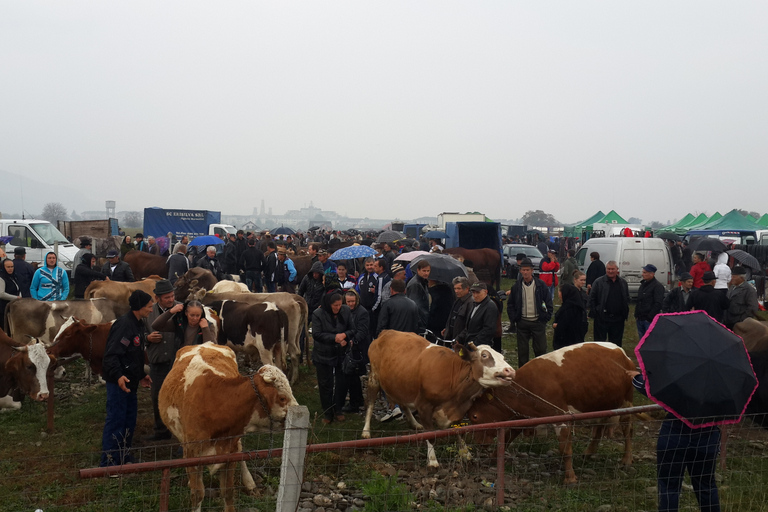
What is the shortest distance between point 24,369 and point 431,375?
5.02 meters

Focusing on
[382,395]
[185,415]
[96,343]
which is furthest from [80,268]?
[185,415]

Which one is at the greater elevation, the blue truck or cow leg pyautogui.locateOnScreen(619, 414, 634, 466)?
the blue truck

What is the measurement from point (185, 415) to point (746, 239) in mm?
24109

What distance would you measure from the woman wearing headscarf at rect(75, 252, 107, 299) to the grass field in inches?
161

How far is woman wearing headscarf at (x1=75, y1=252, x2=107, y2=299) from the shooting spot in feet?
36.9

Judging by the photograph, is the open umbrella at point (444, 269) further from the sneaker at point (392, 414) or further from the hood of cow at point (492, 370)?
the hood of cow at point (492, 370)

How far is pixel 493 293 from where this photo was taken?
998 centimetres

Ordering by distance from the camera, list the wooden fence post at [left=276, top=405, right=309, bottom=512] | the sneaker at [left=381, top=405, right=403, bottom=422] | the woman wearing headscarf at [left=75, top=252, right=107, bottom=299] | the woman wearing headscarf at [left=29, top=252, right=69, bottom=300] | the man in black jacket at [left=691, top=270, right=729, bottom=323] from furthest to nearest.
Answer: the woman wearing headscarf at [left=75, top=252, right=107, bottom=299] < the woman wearing headscarf at [left=29, top=252, right=69, bottom=300] < the man in black jacket at [left=691, top=270, right=729, bottom=323] < the sneaker at [left=381, top=405, right=403, bottom=422] < the wooden fence post at [left=276, top=405, right=309, bottom=512]

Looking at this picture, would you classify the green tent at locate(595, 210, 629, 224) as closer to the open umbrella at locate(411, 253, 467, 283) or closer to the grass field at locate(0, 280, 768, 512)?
the open umbrella at locate(411, 253, 467, 283)

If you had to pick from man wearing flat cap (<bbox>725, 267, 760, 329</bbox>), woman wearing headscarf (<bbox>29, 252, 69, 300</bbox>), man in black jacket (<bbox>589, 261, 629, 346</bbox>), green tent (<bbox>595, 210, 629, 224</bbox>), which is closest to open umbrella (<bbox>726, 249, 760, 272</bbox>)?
man wearing flat cap (<bbox>725, 267, 760, 329</bbox>)

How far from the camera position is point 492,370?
Answer: 5.62 meters

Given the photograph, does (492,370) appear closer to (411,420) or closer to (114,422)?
(411,420)

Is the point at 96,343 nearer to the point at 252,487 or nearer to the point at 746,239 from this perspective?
the point at 252,487

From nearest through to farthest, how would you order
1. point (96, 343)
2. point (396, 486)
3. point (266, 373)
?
point (266, 373), point (396, 486), point (96, 343)
